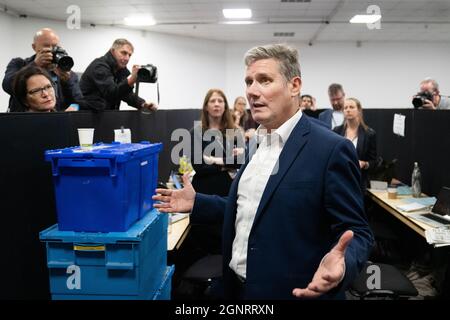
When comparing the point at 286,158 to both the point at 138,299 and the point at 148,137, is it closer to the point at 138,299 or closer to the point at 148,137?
the point at 138,299

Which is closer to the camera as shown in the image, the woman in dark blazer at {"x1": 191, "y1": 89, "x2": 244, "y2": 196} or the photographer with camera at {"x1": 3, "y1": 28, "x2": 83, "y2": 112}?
the photographer with camera at {"x1": 3, "y1": 28, "x2": 83, "y2": 112}

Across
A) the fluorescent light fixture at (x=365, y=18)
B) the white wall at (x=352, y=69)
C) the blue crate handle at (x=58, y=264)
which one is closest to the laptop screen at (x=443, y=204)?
the blue crate handle at (x=58, y=264)

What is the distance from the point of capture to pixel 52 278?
5.16 ft

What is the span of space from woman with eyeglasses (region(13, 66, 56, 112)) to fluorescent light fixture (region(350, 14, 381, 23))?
21.5 ft

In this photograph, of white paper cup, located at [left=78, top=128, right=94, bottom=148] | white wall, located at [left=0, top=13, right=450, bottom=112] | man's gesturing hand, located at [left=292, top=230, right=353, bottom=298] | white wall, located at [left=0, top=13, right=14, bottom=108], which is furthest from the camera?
white wall, located at [left=0, top=13, right=450, bottom=112]

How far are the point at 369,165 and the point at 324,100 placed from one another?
6927mm

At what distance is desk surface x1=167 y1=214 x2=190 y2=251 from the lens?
2283 mm

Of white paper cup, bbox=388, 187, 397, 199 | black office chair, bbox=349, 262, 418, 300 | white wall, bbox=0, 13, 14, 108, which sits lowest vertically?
black office chair, bbox=349, 262, 418, 300

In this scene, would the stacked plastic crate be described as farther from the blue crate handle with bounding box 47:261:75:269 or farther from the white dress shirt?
the white dress shirt

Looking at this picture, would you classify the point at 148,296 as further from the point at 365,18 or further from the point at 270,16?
the point at 365,18

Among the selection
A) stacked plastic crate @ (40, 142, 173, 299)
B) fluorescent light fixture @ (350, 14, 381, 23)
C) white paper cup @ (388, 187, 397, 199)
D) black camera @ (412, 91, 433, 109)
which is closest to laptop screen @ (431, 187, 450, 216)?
white paper cup @ (388, 187, 397, 199)

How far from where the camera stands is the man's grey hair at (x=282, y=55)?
124 centimetres

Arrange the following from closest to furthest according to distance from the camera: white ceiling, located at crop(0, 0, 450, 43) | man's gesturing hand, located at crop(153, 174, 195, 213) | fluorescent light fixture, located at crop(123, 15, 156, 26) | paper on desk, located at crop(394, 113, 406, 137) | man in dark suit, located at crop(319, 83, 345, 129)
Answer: man's gesturing hand, located at crop(153, 174, 195, 213) → paper on desk, located at crop(394, 113, 406, 137) → man in dark suit, located at crop(319, 83, 345, 129) → white ceiling, located at crop(0, 0, 450, 43) → fluorescent light fixture, located at crop(123, 15, 156, 26)

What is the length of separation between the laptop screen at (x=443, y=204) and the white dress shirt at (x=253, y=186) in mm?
2007
